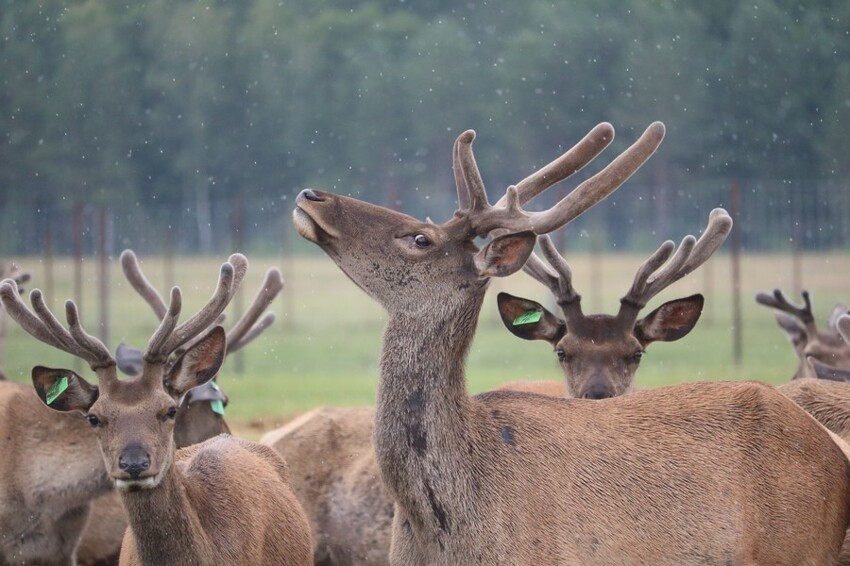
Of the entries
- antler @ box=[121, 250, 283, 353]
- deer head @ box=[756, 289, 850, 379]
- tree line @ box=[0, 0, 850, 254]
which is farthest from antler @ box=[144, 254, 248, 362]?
tree line @ box=[0, 0, 850, 254]

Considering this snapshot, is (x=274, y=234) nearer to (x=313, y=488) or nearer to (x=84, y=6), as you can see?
(x=84, y=6)

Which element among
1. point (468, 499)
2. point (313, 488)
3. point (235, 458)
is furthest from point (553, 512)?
point (313, 488)

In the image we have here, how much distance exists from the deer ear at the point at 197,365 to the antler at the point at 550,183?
129 centimetres

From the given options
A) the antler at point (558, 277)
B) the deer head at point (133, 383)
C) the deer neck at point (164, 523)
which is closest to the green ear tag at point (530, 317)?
the antler at point (558, 277)

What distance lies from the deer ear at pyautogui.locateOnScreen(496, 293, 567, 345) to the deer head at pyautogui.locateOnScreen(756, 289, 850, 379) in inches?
91.4

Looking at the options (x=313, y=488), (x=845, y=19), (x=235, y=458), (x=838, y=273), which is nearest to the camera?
Answer: (x=235, y=458)

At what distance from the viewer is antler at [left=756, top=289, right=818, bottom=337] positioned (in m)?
10.9

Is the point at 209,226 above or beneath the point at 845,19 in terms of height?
beneath

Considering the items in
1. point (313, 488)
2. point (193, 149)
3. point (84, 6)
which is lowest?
point (313, 488)

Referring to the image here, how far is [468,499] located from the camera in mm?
5246

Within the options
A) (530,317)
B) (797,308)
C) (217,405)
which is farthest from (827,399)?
(797,308)

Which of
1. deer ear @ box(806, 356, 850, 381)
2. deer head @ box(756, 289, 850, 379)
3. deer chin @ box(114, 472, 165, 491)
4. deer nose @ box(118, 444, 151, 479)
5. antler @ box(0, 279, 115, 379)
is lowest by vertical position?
deer chin @ box(114, 472, 165, 491)

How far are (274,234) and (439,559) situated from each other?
3681 cm

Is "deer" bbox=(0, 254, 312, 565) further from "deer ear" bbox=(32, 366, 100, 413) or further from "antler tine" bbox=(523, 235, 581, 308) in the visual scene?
"antler tine" bbox=(523, 235, 581, 308)
